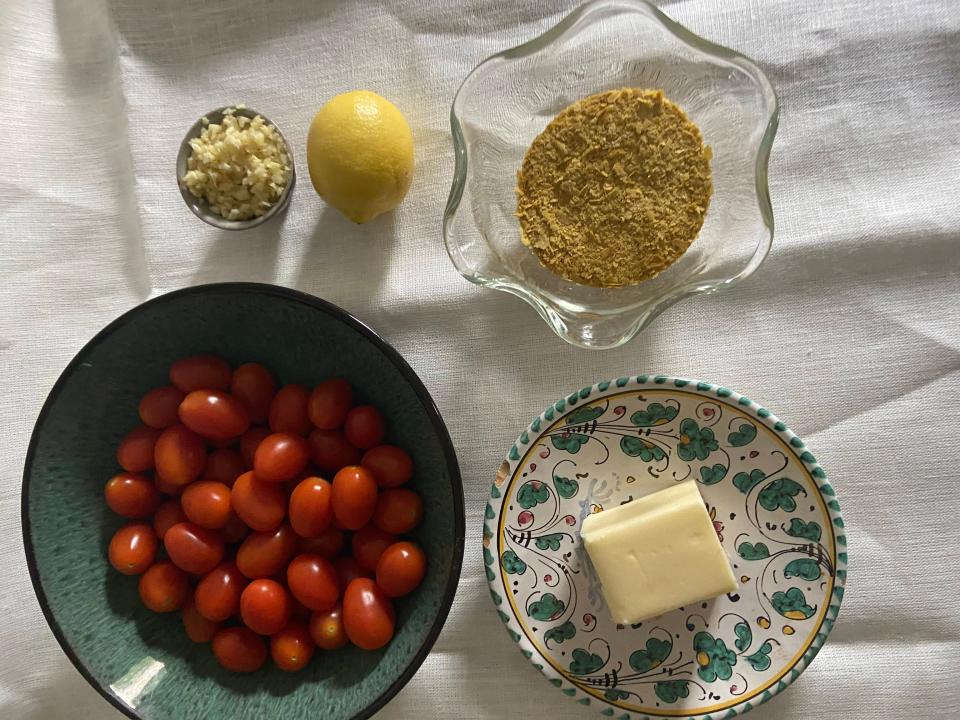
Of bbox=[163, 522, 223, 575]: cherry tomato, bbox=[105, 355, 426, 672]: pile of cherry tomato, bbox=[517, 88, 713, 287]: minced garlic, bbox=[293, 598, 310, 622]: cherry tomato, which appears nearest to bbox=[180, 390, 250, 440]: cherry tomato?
bbox=[105, 355, 426, 672]: pile of cherry tomato

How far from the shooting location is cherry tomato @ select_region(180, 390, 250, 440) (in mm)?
781

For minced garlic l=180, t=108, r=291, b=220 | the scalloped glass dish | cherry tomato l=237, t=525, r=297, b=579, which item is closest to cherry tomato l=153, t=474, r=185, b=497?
cherry tomato l=237, t=525, r=297, b=579

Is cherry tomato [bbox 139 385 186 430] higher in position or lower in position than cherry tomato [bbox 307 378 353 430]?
lower

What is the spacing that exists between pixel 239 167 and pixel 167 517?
1.33 feet

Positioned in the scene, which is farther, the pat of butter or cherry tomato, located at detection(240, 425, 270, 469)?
cherry tomato, located at detection(240, 425, 270, 469)

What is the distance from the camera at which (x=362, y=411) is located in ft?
2.61

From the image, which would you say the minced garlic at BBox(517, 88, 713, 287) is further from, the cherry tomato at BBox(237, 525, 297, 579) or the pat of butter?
the cherry tomato at BBox(237, 525, 297, 579)

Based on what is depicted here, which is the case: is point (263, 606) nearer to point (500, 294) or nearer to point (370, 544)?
point (370, 544)

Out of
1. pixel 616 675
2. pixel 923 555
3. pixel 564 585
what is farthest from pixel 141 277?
pixel 923 555

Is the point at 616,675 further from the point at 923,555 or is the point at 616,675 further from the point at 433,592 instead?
the point at 923,555

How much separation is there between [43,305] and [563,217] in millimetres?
671

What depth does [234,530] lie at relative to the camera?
830mm

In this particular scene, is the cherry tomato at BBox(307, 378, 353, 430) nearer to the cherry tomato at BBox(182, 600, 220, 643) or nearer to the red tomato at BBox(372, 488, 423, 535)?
the red tomato at BBox(372, 488, 423, 535)

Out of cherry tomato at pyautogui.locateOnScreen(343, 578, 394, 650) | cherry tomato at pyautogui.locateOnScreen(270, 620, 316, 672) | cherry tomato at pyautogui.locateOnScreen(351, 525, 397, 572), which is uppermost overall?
cherry tomato at pyautogui.locateOnScreen(351, 525, 397, 572)
